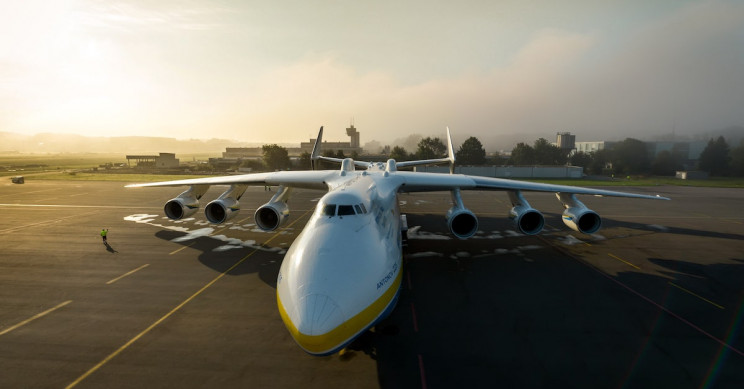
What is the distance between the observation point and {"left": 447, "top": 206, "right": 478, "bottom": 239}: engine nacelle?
14531 mm

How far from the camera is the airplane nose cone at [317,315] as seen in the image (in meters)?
6.43

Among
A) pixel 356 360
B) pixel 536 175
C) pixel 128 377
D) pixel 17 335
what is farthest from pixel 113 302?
pixel 536 175

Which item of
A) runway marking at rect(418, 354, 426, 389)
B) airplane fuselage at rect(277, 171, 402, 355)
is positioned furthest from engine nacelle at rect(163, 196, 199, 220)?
runway marking at rect(418, 354, 426, 389)

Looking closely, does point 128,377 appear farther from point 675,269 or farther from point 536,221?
point 675,269

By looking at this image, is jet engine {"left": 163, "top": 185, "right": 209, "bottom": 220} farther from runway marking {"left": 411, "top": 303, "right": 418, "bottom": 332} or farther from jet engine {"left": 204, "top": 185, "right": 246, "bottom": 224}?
runway marking {"left": 411, "top": 303, "right": 418, "bottom": 332}

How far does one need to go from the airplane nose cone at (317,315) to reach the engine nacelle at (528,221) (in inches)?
476

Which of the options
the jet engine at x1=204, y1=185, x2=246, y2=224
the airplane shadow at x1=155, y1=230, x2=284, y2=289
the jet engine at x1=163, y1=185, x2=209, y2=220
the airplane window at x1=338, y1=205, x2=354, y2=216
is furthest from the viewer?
the jet engine at x1=163, y1=185, x2=209, y2=220

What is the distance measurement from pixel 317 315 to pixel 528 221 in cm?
1308

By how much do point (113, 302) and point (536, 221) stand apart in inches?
747

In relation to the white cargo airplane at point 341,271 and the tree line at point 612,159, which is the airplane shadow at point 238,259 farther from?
the tree line at point 612,159

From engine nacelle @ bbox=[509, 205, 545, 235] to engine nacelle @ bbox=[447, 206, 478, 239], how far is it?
2.82 metres

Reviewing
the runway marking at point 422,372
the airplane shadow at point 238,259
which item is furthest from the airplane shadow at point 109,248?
the runway marking at point 422,372

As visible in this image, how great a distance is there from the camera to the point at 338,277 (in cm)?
719

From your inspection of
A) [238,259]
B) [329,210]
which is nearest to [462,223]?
[329,210]
